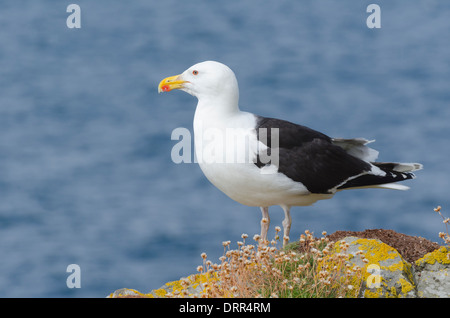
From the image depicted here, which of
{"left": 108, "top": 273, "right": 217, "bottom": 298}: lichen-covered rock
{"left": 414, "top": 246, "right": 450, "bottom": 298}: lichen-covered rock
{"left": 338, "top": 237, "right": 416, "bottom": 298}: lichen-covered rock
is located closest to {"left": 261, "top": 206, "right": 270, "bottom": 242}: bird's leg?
{"left": 108, "top": 273, "right": 217, "bottom": 298}: lichen-covered rock

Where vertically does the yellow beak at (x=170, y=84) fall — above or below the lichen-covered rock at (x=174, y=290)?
above

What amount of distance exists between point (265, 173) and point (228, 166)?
0.46 m

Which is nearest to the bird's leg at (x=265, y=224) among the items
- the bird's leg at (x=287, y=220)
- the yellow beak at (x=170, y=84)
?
the bird's leg at (x=287, y=220)

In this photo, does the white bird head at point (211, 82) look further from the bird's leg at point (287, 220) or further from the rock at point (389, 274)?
the rock at point (389, 274)

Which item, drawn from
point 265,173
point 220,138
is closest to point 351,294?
point 265,173

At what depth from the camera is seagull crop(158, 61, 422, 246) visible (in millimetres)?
9820

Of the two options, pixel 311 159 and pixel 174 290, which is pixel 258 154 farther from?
pixel 174 290

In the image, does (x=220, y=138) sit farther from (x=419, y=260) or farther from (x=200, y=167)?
(x=419, y=260)

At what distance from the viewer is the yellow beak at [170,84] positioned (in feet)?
33.8

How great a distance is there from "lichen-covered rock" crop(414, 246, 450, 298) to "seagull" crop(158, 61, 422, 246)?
152 cm

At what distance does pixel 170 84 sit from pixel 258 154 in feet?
4.92

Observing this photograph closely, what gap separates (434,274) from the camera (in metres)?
9.20

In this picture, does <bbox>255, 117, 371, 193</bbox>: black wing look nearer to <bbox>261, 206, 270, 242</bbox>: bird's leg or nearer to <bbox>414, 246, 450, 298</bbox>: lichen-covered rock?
<bbox>261, 206, 270, 242</bbox>: bird's leg
